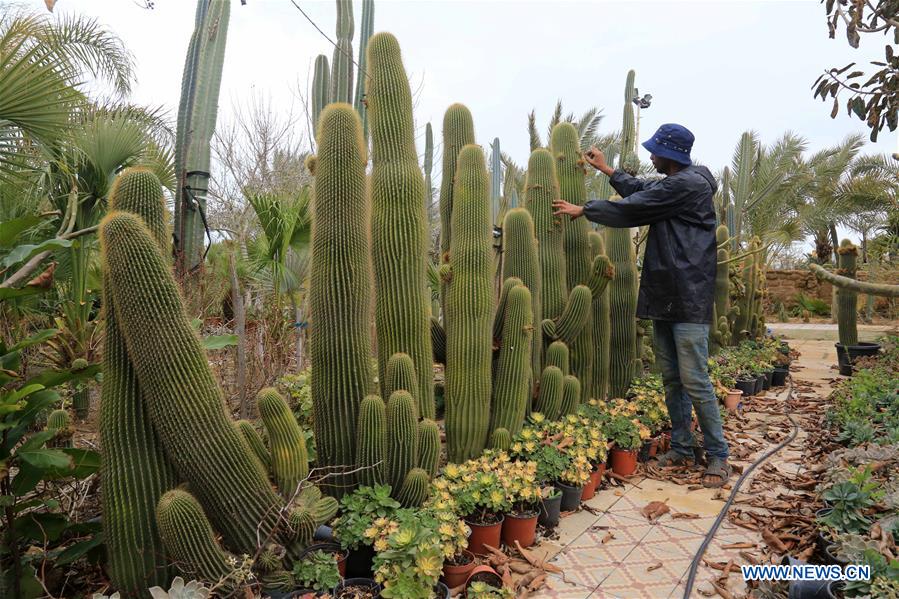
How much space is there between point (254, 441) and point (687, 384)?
9.58 ft

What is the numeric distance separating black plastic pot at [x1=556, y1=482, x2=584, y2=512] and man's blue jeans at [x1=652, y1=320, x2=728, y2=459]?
1109 mm

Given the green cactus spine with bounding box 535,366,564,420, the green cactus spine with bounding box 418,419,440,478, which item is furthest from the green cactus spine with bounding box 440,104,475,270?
the green cactus spine with bounding box 418,419,440,478

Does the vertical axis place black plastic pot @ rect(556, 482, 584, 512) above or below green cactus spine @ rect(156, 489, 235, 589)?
below

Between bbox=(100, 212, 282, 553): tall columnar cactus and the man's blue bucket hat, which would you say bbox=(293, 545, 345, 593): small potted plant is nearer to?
bbox=(100, 212, 282, 553): tall columnar cactus

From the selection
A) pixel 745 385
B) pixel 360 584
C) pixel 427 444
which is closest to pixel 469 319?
pixel 427 444

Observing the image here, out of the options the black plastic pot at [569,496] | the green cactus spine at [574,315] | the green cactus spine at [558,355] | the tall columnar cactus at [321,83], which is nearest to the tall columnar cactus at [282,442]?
the black plastic pot at [569,496]

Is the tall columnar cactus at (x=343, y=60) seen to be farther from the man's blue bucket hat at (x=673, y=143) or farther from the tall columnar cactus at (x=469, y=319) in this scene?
the man's blue bucket hat at (x=673, y=143)

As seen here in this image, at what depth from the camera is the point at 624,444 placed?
4309mm

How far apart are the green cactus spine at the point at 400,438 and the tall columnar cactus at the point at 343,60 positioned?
6.03m

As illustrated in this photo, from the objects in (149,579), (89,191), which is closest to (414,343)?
(149,579)

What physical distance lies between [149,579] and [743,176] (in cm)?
1956

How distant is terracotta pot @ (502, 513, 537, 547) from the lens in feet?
10.4

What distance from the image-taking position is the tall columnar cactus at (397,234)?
11.0ft

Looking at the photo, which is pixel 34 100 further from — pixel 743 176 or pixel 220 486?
pixel 743 176
